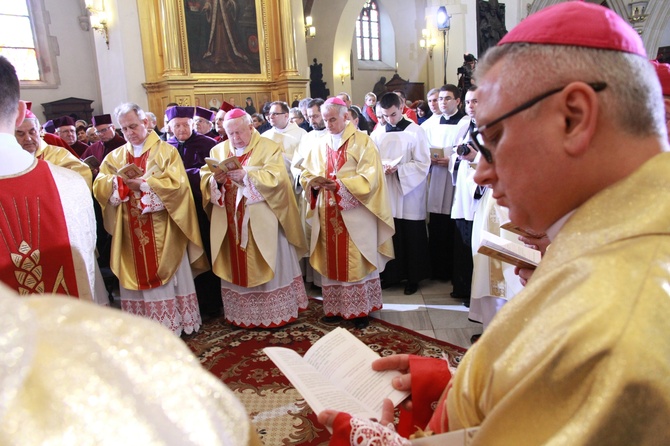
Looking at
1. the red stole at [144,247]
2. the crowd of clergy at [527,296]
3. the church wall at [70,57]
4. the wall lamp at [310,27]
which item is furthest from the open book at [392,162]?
the church wall at [70,57]

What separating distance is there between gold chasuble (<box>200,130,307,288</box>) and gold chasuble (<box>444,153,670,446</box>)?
3.58m

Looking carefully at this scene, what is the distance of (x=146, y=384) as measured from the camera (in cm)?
52

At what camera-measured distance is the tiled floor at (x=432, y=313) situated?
14.0ft

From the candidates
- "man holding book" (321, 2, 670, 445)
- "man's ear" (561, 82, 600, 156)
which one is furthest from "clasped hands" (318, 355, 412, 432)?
"man's ear" (561, 82, 600, 156)

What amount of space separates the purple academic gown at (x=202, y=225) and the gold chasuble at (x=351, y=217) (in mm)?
1124

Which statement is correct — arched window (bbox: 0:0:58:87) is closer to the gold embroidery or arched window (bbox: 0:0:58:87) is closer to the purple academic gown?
the purple academic gown

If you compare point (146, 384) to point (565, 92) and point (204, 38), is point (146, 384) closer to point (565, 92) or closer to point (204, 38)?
point (565, 92)

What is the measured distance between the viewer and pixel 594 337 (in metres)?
0.69

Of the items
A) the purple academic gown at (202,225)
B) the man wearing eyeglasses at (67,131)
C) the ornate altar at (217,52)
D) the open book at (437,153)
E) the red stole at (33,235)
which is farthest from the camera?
the ornate altar at (217,52)

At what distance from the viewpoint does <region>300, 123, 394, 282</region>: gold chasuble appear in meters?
4.39

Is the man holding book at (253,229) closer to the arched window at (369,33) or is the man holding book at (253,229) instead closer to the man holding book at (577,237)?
the man holding book at (577,237)

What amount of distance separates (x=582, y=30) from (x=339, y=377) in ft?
3.58

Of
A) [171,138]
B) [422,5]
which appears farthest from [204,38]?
[422,5]

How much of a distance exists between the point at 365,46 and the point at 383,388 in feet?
60.0
